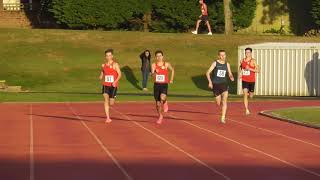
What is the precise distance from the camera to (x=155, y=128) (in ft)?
66.7

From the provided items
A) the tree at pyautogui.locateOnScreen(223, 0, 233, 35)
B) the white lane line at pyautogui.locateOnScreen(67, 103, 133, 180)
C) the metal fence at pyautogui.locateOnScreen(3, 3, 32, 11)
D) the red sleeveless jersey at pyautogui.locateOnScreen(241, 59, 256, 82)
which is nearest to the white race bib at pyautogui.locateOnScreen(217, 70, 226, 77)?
the red sleeveless jersey at pyautogui.locateOnScreen(241, 59, 256, 82)

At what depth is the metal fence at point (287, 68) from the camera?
35.5 m

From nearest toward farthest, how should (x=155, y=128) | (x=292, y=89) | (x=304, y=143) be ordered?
(x=304, y=143), (x=155, y=128), (x=292, y=89)

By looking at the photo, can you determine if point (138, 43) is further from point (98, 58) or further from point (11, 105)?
point (11, 105)

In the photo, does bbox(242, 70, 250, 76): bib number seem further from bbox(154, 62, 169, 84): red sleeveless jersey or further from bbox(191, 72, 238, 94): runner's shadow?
bbox(191, 72, 238, 94): runner's shadow

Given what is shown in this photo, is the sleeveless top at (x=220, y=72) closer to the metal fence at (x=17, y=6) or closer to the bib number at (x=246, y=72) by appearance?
the bib number at (x=246, y=72)

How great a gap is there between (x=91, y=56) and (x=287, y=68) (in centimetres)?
1144

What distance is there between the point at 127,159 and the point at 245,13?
38302 millimetres

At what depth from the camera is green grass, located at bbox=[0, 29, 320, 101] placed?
3916cm

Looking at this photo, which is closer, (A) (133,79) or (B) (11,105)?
(B) (11,105)

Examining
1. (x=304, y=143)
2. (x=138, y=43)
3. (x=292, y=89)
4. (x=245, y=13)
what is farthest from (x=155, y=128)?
(x=245, y=13)

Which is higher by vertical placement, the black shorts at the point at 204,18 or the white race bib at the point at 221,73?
the black shorts at the point at 204,18

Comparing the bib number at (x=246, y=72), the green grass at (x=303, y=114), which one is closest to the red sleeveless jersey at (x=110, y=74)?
the green grass at (x=303, y=114)

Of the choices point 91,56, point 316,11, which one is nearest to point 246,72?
point 91,56
